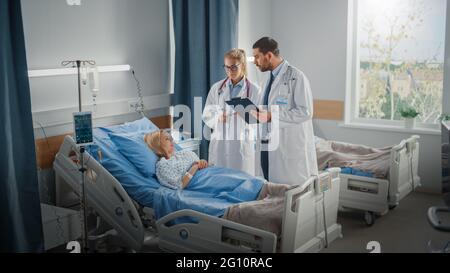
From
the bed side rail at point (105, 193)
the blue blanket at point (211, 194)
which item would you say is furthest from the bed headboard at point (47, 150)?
the blue blanket at point (211, 194)

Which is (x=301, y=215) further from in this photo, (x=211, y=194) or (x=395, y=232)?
(x=395, y=232)

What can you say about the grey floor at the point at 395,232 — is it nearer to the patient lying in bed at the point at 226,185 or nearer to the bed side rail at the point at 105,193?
the patient lying in bed at the point at 226,185

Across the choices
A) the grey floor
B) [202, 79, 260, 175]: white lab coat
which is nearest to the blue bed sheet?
[202, 79, 260, 175]: white lab coat

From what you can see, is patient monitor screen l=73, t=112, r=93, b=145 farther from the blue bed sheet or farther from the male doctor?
the male doctor

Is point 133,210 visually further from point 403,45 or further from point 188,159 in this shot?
point 403,45

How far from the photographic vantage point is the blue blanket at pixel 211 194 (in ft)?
9.66

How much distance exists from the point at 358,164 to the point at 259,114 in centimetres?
113

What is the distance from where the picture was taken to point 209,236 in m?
2.83

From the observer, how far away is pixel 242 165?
3822 millimetres

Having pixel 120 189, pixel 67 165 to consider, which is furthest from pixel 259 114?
pixel 67 165

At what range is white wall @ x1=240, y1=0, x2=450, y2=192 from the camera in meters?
5.04

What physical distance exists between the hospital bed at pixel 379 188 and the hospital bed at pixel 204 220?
78 centimetres

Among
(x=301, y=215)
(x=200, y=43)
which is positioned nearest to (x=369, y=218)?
(x=301, y=215)

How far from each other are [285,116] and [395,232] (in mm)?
1207
